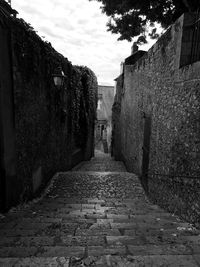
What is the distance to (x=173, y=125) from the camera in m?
4.40

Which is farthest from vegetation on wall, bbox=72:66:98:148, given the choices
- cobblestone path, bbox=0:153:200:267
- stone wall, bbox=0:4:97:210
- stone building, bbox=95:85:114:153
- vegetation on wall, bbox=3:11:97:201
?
stone building, bbox=95:85:114:153

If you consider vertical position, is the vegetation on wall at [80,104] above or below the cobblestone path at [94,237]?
above

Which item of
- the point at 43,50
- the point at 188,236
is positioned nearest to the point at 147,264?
the point at 188,236

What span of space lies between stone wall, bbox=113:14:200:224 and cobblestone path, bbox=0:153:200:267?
664mm

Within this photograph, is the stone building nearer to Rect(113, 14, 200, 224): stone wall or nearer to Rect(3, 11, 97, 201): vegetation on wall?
Rect(3, 11, 97, 201): vegetation on wall

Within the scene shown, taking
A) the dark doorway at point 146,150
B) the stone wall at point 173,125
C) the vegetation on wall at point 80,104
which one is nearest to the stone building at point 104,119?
the vegetation on wall at point 80,104

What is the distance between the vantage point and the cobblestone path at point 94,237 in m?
2.03

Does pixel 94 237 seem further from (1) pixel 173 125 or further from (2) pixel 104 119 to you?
(2) pixel 104 119

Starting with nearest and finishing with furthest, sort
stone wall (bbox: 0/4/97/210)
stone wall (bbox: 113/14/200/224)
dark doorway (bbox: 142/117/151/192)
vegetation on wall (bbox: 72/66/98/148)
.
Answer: stone wall (bbox: 113/14/200/224) < stone wall (bbox: 0/4/97/210) < dark doorway (bbox: 142/117/151/192) < vegetation on wall (bbox: 72/66/98/148)

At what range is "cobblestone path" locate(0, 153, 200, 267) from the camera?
2.03m

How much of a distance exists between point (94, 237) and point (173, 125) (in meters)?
2.76

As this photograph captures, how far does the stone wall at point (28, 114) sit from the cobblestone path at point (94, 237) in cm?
67

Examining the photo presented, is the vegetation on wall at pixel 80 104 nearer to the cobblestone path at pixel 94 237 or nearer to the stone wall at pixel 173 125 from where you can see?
the stone wall at pixel 173 125

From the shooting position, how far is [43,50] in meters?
5.37
